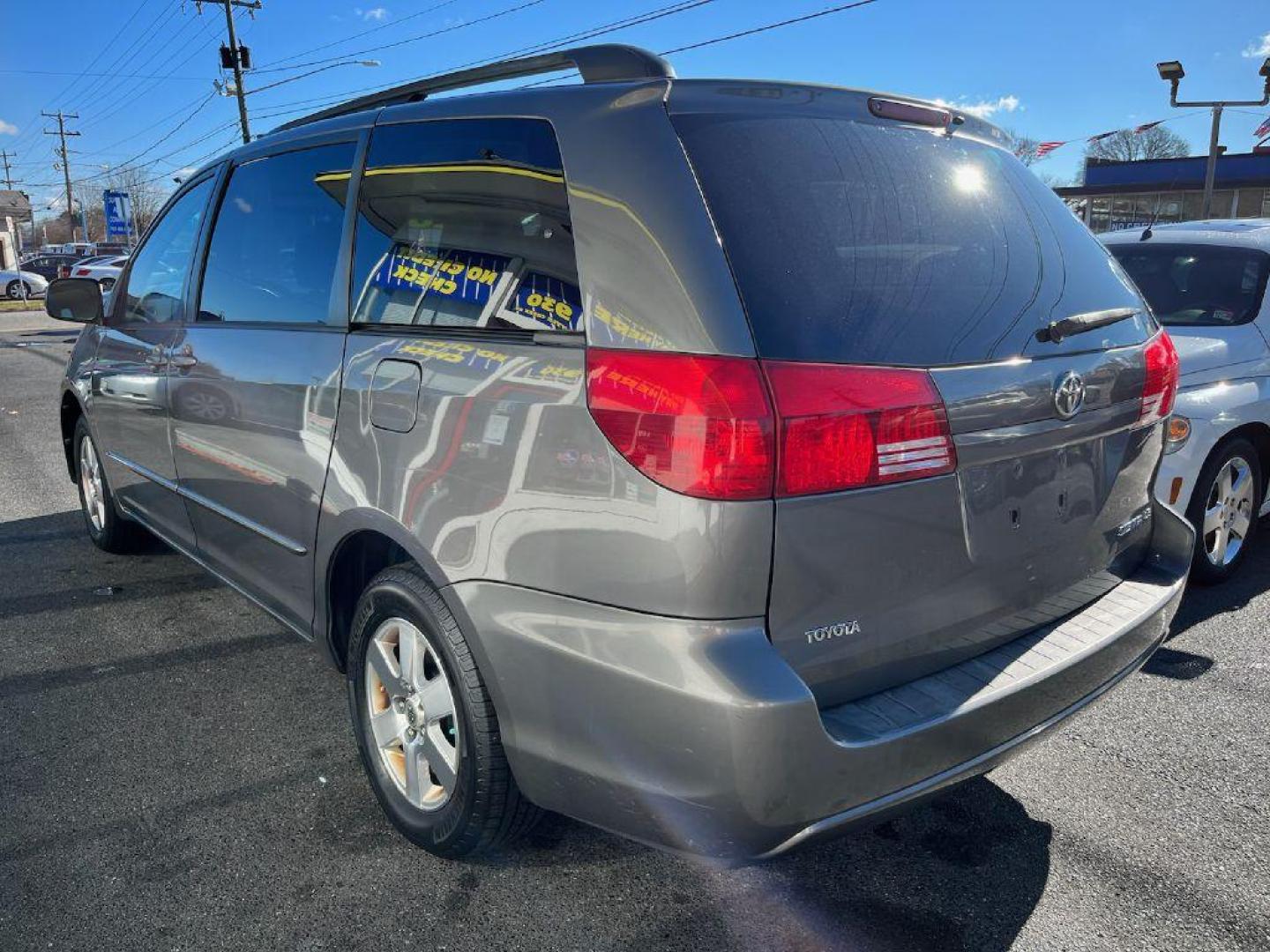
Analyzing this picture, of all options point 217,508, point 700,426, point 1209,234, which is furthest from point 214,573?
point 1209,234

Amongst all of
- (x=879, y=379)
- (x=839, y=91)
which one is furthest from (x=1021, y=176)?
(x=879, y=379)

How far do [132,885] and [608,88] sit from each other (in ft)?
7.37

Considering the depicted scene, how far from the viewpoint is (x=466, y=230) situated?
7.54 ft

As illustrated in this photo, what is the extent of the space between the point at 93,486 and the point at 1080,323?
16.0 ft

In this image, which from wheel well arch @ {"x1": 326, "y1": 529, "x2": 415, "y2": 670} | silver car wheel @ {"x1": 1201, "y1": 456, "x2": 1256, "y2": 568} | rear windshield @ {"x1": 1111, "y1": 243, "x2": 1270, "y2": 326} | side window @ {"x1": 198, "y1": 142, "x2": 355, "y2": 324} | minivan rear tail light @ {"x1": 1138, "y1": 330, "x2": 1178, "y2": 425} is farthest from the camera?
rear windshield @ {"x1": 1111, "y1": 243, "x2": 1270, "y2": 326}

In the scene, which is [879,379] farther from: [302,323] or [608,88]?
[302,323]

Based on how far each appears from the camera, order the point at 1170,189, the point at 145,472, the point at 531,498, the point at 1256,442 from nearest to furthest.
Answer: the point at 531,498
the point at 145,472
the point at 1256,442
the point at 1170,189

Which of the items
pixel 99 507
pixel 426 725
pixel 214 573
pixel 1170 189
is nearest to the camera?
pixel 426 725

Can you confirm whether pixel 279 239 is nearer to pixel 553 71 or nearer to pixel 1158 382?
pixel 553 71

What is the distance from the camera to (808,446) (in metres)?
1.75

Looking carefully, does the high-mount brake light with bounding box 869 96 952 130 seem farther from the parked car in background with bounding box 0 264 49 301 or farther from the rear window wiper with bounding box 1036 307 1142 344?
the parked car in background with bounding box 0 264 49 301

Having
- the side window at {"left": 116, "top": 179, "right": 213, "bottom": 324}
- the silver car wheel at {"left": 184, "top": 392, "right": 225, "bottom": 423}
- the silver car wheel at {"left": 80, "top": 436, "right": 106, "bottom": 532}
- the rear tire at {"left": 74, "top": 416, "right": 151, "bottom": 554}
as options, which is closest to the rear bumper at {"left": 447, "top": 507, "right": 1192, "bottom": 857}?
the silver car wheel at {"left": 184, "top": 392, "right": 225, "bottom": 423}

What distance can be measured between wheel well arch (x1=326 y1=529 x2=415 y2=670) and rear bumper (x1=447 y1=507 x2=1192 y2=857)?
607mm

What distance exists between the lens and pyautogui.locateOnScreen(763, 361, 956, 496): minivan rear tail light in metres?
1.74
